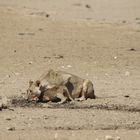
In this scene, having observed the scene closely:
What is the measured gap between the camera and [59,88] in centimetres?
1281

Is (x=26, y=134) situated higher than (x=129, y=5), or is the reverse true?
(x=129, y=5)

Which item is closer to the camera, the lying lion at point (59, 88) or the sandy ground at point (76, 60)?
the sandy ground at point (76, 60)

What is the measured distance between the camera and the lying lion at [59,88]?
41.2ft

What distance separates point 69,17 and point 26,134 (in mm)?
15764

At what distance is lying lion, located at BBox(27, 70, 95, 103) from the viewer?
12.6 metres

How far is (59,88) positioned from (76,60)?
17.3 ft

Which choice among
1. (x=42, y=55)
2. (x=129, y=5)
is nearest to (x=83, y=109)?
(x=42, y=55)

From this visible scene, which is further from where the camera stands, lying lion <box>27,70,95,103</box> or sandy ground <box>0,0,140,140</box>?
lying lion <box>27,70,95,103</box>

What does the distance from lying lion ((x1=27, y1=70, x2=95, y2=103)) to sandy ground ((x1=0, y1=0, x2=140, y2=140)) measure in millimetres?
323

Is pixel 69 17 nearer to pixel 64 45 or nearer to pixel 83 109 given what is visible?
pixel 64 45

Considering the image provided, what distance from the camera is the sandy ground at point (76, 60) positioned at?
1065 cm

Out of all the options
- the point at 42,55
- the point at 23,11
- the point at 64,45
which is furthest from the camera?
the point at 23,11

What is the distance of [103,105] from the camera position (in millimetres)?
12242

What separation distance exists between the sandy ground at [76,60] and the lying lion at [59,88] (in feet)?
1.06
